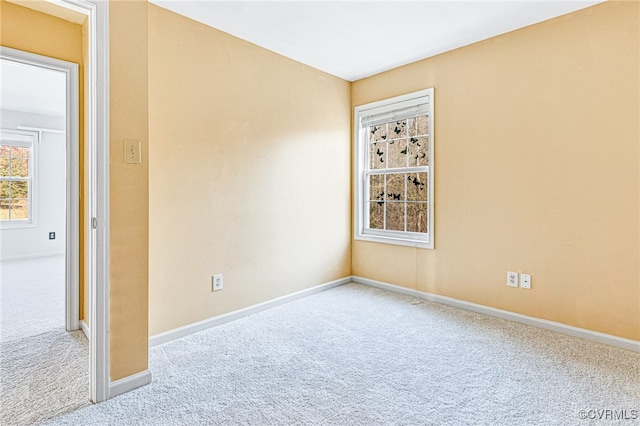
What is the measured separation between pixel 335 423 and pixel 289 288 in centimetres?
187

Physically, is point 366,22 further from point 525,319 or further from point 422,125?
point 525,319

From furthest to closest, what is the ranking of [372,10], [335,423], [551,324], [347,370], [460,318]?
1. [460,318]
2. [551,324]
3. [372,10]
4. [347,370]
5. [335,423]

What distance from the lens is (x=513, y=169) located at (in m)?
2.85

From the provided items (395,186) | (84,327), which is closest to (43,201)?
(84,327)

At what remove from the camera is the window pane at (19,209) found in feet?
18.4

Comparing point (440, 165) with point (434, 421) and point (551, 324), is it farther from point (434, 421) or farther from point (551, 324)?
point (434, 421)

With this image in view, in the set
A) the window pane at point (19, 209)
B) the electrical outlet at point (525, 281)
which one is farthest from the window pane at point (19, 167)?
the electrical outlet at point (525, 281)

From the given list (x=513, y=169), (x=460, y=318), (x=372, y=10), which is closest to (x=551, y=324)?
(x=460, y=318)

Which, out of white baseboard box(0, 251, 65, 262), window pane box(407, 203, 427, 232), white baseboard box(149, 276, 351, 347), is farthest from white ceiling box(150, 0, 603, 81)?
white baseboard box(0, 251, 65, 262)

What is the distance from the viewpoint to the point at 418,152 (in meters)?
3.56

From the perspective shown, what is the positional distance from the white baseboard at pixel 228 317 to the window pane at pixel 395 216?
92 centimetres

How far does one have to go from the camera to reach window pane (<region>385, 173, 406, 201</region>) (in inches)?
147

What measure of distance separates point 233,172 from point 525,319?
108 inches

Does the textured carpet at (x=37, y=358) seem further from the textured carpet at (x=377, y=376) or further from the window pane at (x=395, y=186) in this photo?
the window pane at (x=395, y=186)
